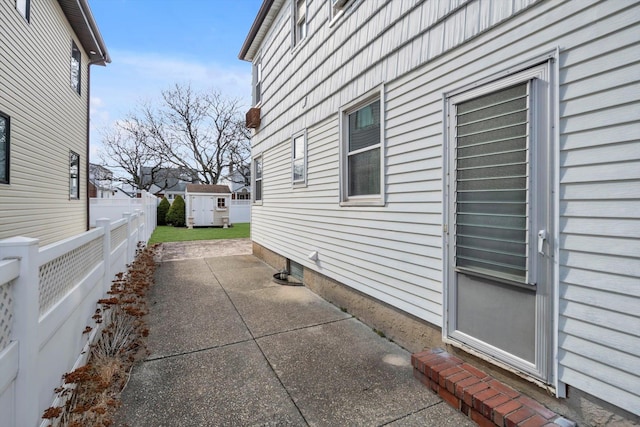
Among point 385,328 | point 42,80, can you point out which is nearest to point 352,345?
point 385,328

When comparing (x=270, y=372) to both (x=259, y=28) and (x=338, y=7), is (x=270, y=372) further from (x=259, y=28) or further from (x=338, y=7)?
(x=259, y=28)

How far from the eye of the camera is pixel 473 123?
2.60 m

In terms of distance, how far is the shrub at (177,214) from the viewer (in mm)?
19125

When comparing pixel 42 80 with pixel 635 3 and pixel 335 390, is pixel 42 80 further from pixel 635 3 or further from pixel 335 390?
pixel 635 3

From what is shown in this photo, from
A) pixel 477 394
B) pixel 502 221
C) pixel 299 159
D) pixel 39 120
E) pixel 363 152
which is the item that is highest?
pixel 39 120

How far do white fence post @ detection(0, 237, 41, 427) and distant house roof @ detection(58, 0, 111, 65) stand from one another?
31.5ft

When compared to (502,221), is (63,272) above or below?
below

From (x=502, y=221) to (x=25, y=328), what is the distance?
3.00m

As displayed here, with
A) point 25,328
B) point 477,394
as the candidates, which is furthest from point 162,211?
point 477,394

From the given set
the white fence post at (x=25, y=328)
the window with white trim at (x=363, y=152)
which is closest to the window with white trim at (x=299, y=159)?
the window with white trim at (x=363, y=152)

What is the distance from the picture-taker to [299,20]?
6.10 metres

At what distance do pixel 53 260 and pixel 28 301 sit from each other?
2.03ft

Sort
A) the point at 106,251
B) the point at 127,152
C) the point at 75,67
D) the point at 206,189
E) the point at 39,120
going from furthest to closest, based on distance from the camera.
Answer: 1. the point at 127,152
2. the point at 206,189
3. the point at 75,67
4. the point at 39,120
5. the point at 106,251

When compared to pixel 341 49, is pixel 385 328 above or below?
below
